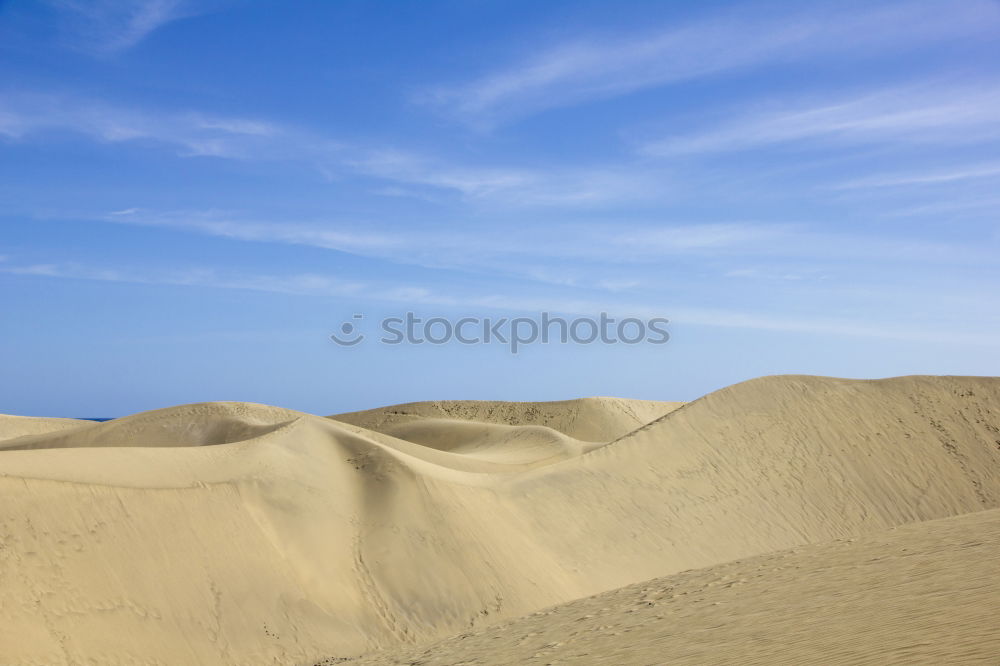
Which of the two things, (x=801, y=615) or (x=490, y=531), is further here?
(x=490, y=531)

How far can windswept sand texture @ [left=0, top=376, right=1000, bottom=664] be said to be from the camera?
33.1 feet

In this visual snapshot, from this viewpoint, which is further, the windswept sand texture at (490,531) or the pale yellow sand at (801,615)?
the windswept sand texture at (490,531)

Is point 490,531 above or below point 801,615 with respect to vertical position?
below

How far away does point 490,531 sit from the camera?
18969 millimetres

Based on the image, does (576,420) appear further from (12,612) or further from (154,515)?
(12,612)

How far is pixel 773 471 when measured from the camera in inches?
989

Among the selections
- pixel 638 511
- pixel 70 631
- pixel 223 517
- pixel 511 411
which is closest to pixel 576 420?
pixel 511 411

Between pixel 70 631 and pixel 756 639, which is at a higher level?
pixel 756 639

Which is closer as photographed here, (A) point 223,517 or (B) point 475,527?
(A) point 223,517

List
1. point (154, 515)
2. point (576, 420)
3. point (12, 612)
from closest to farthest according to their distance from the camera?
point (12, 612) → point (154, 515) → point (576, 420)

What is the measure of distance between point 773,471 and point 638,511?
512cm

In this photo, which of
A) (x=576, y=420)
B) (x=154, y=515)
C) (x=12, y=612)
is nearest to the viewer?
(x=12, y=612)

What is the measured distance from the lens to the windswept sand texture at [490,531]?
397 inches

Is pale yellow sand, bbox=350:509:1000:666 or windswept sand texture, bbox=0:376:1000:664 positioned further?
windswept sand texture, bbox=0:376:1000:664
